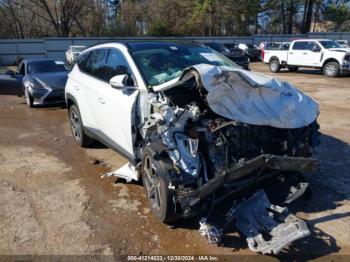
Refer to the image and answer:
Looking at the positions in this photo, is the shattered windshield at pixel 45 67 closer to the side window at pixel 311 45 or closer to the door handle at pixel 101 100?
the door handle at pixel 101 100

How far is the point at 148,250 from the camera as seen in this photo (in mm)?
3412

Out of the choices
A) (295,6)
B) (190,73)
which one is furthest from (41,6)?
(190,73)

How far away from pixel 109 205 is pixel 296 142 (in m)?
2.25

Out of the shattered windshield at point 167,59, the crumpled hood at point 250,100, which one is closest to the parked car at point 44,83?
the shattered windshield at point 167,59

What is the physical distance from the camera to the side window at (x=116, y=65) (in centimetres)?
455

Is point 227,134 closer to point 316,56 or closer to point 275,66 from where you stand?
point 316,56

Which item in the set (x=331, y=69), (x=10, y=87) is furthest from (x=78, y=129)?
(x=331, y=69)

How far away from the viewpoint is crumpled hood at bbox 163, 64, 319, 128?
3430 millimetres

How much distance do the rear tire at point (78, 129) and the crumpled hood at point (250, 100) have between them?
3088mm

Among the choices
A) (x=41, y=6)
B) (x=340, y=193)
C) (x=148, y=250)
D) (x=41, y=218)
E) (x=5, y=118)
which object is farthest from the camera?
(x=41, y=6)

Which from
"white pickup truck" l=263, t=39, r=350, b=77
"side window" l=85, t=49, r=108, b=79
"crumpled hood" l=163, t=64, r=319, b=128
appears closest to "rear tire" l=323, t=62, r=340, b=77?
"white pickup truck" l=263, t=39, r=350, b=77

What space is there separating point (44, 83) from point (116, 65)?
6506 mm

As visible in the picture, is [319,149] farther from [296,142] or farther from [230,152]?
[230,152]

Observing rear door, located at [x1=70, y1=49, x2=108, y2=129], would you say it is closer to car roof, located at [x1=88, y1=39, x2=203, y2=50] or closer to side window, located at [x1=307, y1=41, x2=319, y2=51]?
car roof, located at [x1=88, y1=39, x2=203, y2=50]
